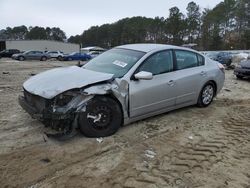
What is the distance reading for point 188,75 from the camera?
6098mm

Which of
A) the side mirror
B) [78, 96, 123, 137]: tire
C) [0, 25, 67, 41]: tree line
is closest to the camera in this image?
[78, 96, 123, 137]: tire

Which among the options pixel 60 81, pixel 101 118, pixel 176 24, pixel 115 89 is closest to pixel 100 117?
pixel 101 118

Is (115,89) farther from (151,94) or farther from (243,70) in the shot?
(243,70)

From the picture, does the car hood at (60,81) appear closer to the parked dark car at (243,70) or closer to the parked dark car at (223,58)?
the parked dark car at (243,70)

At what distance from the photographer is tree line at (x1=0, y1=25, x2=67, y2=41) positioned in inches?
4235

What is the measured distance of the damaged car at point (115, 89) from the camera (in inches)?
175

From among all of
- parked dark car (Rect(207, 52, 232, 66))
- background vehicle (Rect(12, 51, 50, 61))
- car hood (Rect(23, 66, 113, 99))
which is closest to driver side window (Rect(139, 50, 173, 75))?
car hood (Rect(23, 66, 113, 99))

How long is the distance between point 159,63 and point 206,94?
1.81 meters

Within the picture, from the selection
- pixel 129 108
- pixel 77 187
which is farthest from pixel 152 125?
pixel 77 187

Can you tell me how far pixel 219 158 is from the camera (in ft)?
13.3

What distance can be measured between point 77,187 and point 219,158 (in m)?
2.01

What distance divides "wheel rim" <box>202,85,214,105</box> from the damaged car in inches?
8.6

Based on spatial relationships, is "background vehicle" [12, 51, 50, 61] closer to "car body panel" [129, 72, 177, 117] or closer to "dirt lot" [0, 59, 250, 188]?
"dirt lot" [0, 59, 250, 188]

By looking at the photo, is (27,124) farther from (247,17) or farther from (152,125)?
(247,17)
